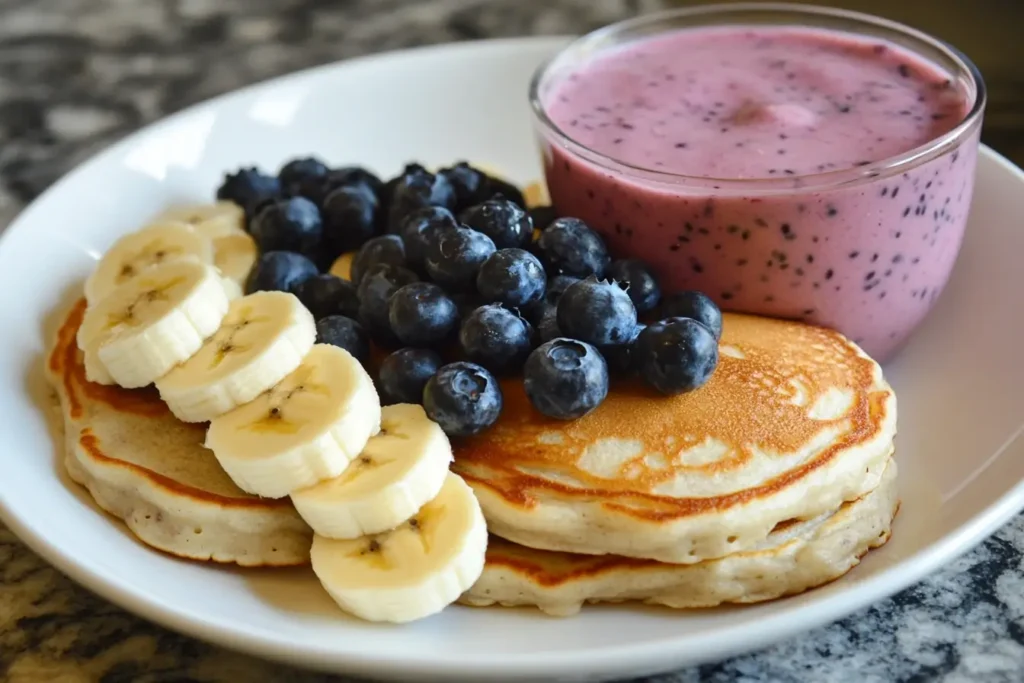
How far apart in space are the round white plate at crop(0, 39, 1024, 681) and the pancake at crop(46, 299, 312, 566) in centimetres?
3

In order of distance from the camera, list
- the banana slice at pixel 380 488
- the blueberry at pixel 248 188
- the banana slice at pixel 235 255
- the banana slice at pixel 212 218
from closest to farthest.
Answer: the banana slice at pixel 380 488
the banana slice at pixel 235 255
the banana slice at pixel 212 218
the blueberry at pixel 248 188

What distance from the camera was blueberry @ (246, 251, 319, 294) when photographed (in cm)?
160

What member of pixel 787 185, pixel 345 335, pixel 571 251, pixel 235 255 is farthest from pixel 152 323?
pixel 787 185

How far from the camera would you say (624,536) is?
118cm

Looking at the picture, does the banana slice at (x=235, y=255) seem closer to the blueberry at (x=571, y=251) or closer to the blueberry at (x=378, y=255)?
the blueberry at (x=378, y=255)

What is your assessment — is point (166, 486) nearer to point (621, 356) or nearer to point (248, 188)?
point (621, 356)

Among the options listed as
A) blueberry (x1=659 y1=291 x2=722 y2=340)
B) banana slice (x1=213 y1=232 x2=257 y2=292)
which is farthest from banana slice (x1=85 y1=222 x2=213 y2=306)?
blueberry (x1=659 y1=291 x2=722 y2=340)

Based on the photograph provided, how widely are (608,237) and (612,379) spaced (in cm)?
30

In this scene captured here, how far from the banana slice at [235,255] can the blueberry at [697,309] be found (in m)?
0.69

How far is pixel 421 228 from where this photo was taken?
1.51 m

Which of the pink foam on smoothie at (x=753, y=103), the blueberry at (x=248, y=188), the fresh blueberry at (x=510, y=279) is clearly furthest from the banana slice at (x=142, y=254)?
the pink foam on smoothie at (x=753, y=103)

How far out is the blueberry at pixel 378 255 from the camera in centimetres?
154

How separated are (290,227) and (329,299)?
0.65 feet

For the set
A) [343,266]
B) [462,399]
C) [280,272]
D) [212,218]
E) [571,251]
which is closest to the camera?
[462,399]
